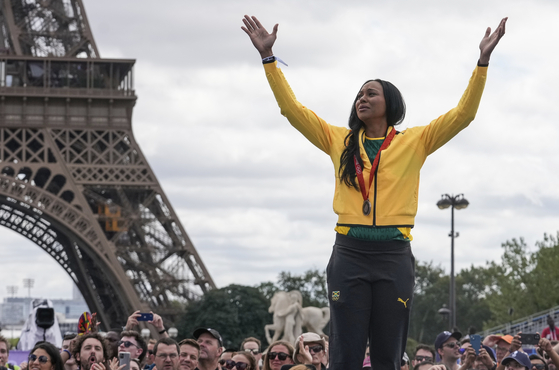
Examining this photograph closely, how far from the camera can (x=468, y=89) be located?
5.32 metres

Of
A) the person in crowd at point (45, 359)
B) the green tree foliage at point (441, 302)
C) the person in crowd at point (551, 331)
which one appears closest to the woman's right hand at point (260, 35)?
the person in crowd at point (45, 359)

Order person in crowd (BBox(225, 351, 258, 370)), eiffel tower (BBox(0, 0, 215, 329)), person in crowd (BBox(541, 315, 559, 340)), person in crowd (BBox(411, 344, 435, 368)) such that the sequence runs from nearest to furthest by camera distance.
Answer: person in crowd (BBox(225, 351, 258, 370))
person in crowd (BBox(411, 344, 435, 368))
person in crowd (BBox(541, 315, 559, 340))
eiffel tower (BBox(0, 0, 215, 329))

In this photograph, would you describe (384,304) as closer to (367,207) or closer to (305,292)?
(367,207)

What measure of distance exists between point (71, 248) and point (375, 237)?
3773cm

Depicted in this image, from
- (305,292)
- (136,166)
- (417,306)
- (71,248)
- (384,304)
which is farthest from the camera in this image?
(417,306)

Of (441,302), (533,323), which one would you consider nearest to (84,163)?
(533,323)

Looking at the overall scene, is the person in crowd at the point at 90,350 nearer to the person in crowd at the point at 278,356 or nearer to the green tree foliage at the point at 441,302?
the person in crowd at the point at 278,356

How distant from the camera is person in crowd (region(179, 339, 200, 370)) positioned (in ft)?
27.5

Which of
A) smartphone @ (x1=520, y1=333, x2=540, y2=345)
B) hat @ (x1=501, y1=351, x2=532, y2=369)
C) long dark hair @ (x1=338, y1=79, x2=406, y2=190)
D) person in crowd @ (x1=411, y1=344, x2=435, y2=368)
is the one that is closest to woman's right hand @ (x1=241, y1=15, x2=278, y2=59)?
long dark hair @ (x1=338, y1=79, x2=406, y2=190)

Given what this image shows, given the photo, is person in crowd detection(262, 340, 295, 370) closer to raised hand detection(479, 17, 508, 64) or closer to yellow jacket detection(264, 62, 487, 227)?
yellow jacket detection(264, 62, 487, 227)

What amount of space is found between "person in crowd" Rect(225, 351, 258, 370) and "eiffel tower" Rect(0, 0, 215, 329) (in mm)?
28422

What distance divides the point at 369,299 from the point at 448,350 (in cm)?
531

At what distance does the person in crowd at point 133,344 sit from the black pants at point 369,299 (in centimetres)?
451

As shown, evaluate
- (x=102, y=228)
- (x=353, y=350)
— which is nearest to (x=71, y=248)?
(x=102, y=228)
